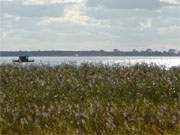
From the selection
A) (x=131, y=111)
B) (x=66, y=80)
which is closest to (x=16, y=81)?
(x=66, y=80)

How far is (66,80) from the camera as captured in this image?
18.7 m

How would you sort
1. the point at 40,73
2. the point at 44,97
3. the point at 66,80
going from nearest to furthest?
the point at 44,97, the point at 66,80, the point at 40,73

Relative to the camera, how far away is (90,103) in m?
13.3

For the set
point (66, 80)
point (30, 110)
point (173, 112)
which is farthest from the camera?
point (66, 80)

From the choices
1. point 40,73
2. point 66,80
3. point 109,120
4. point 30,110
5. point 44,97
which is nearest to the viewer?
point 109,120

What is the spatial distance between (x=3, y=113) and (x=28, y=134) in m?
1.76

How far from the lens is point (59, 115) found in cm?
1225

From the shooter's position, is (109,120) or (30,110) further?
(30,110)

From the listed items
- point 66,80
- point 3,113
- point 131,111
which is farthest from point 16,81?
point 131,111

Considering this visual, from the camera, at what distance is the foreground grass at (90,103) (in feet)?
37.3

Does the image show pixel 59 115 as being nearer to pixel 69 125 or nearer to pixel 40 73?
pixel 69 125

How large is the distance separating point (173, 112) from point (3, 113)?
425cm

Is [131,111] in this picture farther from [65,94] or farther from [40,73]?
[40,73]

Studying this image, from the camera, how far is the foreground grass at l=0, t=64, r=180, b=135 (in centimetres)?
1138
